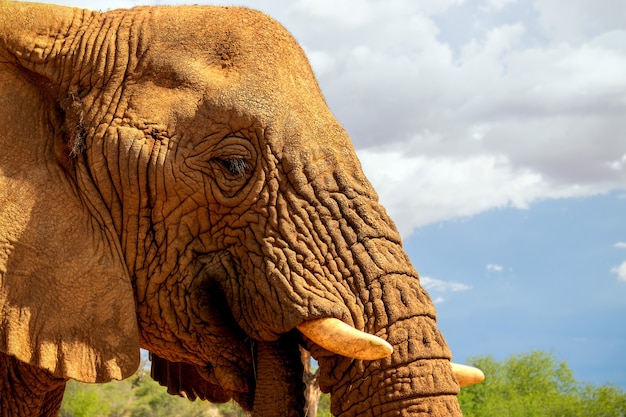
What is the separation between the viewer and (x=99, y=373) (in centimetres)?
423

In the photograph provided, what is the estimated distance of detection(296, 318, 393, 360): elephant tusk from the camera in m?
3.83

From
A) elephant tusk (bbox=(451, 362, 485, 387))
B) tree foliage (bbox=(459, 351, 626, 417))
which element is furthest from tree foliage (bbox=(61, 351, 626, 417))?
elephant tusk (bbox=(451, 362, 485, 387))

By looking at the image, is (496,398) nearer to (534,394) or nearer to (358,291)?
(534,394)

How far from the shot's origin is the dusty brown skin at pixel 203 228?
4074 millimetres

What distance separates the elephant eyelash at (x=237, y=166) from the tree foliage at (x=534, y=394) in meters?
10.8

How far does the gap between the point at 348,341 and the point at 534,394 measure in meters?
14.8

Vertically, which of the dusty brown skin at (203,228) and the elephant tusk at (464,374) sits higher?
the dusty brown skin at (203,228)

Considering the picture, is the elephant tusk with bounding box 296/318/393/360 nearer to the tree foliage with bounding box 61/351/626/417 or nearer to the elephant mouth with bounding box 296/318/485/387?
the elephant mouth with bounding box 296/318/485/387

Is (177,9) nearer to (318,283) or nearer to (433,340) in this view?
(318,283)

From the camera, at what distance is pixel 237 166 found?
4246 mm

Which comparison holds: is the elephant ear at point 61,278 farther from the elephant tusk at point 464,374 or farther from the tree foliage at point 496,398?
the tree foliage at point 496,398

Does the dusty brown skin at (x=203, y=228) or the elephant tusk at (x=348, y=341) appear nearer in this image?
the elephant tusk at (x=348, y=341)

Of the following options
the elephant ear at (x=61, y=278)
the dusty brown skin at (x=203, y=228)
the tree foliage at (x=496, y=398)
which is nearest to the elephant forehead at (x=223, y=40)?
the dusty brown skin at (x=203, y=228)

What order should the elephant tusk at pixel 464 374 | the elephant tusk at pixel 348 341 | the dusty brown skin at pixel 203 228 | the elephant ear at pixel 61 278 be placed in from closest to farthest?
the elephant tusk at pixel 348 341
the dusty brown skin at pixel 203 228
the elephant ear at pixel 61 278
the elephant tusk at pixel 464 374
